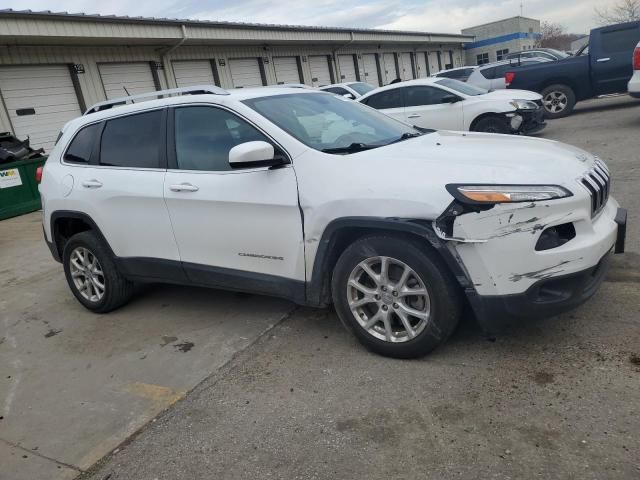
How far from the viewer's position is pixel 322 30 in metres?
24.5

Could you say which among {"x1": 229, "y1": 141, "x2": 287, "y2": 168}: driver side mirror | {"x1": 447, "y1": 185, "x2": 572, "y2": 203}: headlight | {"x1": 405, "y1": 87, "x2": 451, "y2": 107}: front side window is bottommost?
{"x1": 447, "y1": 185, "x2": 572, "y2": 203}: headlight

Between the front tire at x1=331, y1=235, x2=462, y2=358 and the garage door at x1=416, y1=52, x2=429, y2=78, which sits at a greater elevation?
the garage door at x1=416, y1=52, x2=429, y2=78

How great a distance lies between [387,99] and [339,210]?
850 cm

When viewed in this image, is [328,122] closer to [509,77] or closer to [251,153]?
[251,153]

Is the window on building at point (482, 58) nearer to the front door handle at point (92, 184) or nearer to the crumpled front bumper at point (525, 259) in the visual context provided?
the front door handle at point (92, 184)

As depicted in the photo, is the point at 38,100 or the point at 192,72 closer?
the point at 38,100

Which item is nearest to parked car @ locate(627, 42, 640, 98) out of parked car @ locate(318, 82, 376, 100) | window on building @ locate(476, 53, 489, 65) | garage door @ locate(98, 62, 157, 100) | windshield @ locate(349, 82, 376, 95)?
parked car @ locate(318, 82, 376, 100)

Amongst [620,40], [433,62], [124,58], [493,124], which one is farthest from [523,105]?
[433,62]

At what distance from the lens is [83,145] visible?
481 centimetres

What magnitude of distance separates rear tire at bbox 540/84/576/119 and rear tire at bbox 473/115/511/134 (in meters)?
3.74

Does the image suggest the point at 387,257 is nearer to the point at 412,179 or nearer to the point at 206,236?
the point at 412,179

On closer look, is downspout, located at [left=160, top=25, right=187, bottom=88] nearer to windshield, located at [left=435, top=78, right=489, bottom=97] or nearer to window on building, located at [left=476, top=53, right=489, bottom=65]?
windshield, located at [left=435, top=78, right=489, bottom=97]

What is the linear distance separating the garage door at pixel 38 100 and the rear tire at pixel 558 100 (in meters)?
12.3

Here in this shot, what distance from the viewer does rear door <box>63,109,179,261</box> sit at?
422cm
